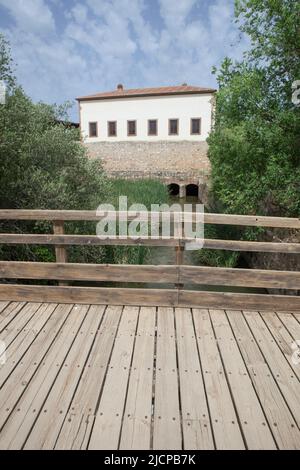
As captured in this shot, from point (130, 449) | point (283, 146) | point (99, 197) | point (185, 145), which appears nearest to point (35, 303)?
point (130, 449)

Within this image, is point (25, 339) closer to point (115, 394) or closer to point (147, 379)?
point (115, 394)

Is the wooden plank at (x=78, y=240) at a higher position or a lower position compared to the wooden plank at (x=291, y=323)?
higher

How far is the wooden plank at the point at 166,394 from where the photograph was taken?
1763mm

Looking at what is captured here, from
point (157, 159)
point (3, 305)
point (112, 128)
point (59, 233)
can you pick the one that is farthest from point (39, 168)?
point (112, 128)

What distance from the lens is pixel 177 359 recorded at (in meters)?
2.48

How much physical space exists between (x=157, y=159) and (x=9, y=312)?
23.2 m

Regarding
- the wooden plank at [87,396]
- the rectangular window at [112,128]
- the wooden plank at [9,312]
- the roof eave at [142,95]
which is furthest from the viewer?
the rectangular window at [112,128]

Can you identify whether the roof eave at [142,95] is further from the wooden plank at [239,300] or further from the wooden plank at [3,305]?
the wooden plank at [3,305]

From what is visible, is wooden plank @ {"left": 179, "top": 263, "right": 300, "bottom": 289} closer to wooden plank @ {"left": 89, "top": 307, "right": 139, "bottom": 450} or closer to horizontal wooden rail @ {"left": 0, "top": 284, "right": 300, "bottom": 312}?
horizontal wooden rail @ {"left": 0, "top": 284, "right": 300, "bottom": 312}

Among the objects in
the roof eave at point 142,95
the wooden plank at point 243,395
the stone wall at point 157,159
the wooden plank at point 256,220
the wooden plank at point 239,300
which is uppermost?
the roof eave at point 142,95

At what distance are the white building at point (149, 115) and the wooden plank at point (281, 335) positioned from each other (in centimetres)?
2209

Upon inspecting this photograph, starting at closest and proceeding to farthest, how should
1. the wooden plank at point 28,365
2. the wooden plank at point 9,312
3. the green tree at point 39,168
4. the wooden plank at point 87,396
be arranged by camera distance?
the wooden plank at point 87,396
the wooden plank at point 28,365
the wooden plank at point 9,312
the green tree at point 39,168

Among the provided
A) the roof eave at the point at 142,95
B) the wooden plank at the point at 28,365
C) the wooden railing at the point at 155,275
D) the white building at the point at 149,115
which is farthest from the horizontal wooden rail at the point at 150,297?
the roof eave at the point at 142,95
